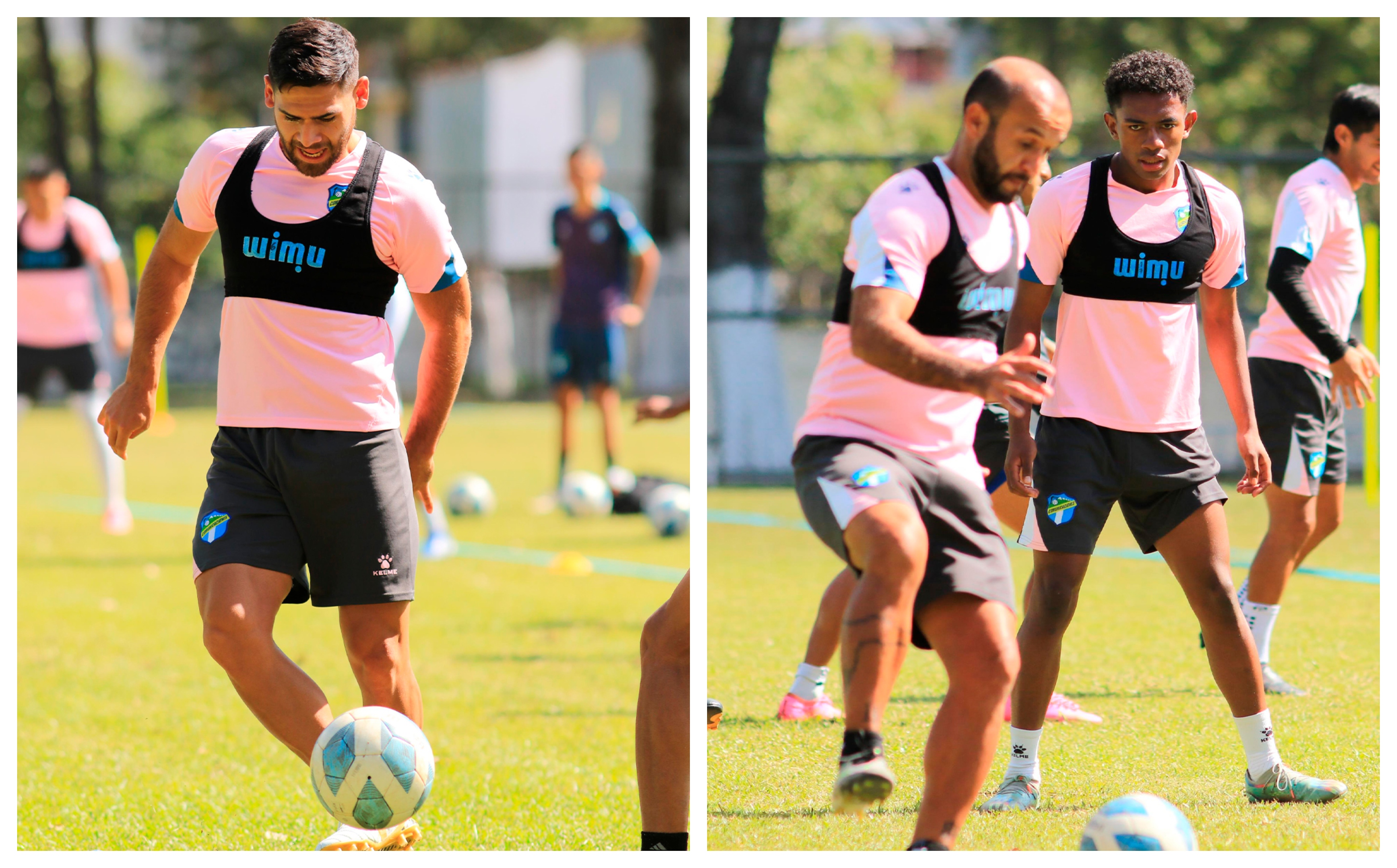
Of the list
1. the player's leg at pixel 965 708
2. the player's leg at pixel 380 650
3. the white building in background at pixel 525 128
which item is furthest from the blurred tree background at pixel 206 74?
the player's leg at pixel 965 708

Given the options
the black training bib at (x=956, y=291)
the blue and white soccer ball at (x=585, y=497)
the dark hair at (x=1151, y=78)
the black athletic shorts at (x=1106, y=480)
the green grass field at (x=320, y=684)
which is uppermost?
the dark hair at (x=1151, y=78)

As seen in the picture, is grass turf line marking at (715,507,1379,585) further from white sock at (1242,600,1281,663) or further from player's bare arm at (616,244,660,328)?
player's bare arm at (616,244,660,328)

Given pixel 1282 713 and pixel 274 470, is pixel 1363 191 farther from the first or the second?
pixel 274 470

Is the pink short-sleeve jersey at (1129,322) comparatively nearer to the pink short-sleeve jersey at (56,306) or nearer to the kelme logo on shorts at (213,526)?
the kelme logo on shorts at (213,526)

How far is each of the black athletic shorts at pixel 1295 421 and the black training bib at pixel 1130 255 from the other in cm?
195

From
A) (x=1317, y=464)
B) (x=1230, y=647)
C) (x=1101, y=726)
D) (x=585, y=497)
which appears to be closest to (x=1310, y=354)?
(x=1317, y=464)

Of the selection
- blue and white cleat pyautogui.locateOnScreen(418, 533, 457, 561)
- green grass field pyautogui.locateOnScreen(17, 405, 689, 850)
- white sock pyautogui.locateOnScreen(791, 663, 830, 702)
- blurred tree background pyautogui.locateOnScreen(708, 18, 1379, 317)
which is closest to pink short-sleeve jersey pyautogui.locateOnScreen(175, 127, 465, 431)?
green grass field pyautogui.locateOnScreen(17, 405, 689, 850)

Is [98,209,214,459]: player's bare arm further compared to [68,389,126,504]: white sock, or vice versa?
[68,389,126,504]: white sock

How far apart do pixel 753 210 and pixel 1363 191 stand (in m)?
5.35

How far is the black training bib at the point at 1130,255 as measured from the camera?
390 cm

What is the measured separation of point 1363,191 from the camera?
13391 millimetres

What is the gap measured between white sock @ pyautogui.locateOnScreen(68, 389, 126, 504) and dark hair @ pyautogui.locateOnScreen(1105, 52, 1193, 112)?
8.28 meters

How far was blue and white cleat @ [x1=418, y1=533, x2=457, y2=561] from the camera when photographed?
9.53 m
